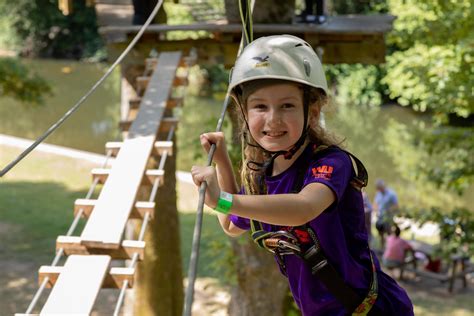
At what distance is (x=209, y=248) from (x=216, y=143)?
8680 millimetres

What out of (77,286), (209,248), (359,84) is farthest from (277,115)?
(359,84)

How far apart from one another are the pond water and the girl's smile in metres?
14.8

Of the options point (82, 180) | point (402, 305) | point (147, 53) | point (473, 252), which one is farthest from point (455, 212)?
point (82, 180)

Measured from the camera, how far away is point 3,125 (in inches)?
959

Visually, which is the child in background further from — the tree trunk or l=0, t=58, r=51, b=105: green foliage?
l=0, t=58, r=51, b=105: green foliage

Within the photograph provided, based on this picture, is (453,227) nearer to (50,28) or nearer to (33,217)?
(33,217)

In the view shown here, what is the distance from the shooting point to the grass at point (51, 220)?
10016 mm

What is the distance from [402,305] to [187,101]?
2867 centimetres

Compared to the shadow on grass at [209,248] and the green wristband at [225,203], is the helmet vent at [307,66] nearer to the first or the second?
the green wristband at [225,203]

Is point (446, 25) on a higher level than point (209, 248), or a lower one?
higher

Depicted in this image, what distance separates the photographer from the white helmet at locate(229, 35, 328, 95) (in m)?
2.33

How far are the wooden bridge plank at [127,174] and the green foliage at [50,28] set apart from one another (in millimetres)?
31449

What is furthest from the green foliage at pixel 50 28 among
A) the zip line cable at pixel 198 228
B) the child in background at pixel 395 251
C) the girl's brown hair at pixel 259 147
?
the girl's brown hair at pixel 259 147

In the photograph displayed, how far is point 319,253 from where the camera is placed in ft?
7.74
